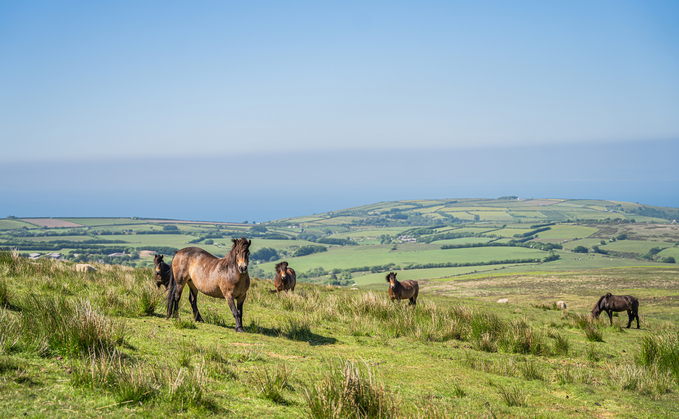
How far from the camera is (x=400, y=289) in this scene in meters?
17.2

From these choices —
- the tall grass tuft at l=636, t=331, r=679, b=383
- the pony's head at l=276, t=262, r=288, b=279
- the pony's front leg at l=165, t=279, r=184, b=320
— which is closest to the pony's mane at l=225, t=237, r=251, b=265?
the pony's front leg at l=165, t=279, r=184, b=320

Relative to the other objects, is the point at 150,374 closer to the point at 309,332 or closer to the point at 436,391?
the point at 436,391

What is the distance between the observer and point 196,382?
4145 millimetres

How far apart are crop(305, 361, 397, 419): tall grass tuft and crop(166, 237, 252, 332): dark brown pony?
3.88 meters

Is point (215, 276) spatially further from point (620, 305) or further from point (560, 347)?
point (620, 305)

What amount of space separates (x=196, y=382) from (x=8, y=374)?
5.89 ft

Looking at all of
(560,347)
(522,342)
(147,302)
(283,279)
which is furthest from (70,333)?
(283,279)

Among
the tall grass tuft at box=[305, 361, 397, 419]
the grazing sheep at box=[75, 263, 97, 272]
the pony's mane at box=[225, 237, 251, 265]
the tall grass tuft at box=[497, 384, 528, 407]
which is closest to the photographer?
the tall grass tuft at box=[305, 361, 397, 419]

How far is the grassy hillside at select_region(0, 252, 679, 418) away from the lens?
13.1 feet

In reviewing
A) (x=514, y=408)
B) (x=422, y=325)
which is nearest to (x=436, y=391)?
(x=514, y=408)

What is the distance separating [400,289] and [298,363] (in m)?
11.7

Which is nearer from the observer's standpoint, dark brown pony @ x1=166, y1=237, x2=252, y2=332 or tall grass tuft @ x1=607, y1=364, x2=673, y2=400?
tall grass tuft @ x1=607, y1=364, x2=673, y2=400

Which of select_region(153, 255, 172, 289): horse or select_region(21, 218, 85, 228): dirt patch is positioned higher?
select_region(153, 255, 172, 289): horse

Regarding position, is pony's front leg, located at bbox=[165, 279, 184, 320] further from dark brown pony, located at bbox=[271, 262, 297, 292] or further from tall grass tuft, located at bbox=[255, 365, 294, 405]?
dark brown pony, located at bbox=[271, 262, 297, 292]
